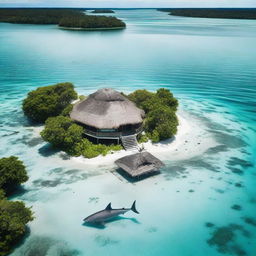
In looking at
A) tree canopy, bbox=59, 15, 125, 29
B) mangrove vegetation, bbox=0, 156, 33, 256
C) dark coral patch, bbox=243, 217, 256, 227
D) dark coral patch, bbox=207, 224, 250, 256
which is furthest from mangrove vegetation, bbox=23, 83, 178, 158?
tree canopy, bbox=59, 15, 125, 29

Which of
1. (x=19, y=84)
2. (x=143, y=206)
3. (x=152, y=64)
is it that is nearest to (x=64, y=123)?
A: (x=143, y=206)

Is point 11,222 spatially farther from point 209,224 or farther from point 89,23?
point 89,23

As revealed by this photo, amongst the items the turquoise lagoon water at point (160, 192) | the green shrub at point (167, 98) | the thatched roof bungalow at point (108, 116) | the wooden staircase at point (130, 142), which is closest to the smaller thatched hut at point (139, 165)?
the turquoise lagoon water at point (160, 192)

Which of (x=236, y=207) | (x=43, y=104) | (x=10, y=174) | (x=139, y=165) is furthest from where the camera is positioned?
(x=43, y=104)

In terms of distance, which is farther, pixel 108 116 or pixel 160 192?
pixel 108 116

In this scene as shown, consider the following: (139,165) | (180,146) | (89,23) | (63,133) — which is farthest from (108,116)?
(89,23)

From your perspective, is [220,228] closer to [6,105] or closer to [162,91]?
[162,91]

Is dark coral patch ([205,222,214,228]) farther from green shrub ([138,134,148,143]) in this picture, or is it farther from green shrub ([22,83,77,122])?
green shrub ([22,83,77,122])
